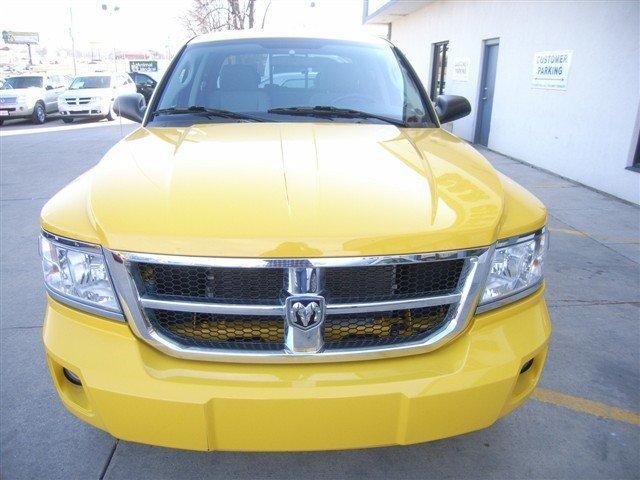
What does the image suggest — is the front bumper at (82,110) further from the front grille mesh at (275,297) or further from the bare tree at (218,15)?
the front grille mesh at (275,297)

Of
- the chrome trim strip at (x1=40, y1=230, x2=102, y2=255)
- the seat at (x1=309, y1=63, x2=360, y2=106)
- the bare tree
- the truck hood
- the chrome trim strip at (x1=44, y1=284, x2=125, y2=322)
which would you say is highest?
the bare tree

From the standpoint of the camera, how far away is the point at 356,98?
302cm

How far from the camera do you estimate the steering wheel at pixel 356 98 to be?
9.85 ft

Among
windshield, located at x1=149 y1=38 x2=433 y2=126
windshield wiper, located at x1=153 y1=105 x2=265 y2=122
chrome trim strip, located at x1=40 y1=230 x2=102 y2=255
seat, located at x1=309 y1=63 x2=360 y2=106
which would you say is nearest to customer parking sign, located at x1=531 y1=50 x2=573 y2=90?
windshield, located at x1=149 y1=38 x2=433 y2=126

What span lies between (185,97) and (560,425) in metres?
2.76

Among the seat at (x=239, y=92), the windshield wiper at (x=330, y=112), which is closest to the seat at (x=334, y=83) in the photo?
the windshield wiper at (x=330, y=112)

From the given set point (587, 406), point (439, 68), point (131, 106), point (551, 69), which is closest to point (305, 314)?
point (587, 406)

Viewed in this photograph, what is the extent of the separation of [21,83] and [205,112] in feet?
59.2

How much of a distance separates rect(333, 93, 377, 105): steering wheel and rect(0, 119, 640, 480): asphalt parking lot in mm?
1895

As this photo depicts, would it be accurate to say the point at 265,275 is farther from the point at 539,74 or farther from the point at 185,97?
the point at 539,74

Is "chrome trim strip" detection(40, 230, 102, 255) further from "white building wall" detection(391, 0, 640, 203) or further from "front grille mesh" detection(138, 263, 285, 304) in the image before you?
"white building wall" detection(391, 0, 640, 203)

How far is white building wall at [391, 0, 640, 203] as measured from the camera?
690 cm

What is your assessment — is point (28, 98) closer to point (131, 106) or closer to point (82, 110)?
point (82, 110)

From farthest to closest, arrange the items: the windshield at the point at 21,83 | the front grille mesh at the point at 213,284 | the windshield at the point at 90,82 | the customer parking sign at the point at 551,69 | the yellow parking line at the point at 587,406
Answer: the windshield at the point at 90,82 < the windshield at the point at 21,83 < the customer parking sign at the point at 551,69 < the yellow parking line at the point at 587,406 < the front grille mesh at the point at 213,284
